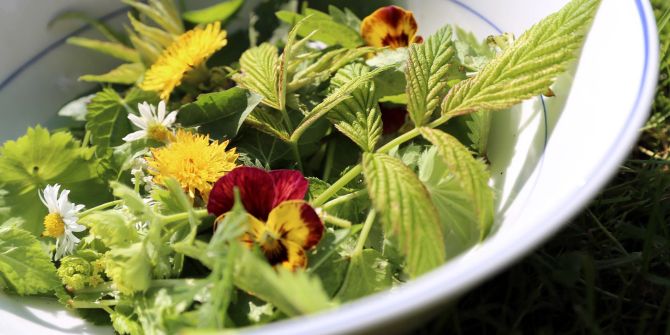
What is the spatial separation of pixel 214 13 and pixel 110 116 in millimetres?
178

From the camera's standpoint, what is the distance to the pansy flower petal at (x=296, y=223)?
0.55 meters

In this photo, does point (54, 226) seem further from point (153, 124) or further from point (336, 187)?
point (336, 187)

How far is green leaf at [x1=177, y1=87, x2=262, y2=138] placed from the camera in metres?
0.70

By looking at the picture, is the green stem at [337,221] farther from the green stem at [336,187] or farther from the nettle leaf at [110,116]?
the nettle leaf at [110,116]

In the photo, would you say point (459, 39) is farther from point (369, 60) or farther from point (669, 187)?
point (669, 187)

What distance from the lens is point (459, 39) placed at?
75 centimetres

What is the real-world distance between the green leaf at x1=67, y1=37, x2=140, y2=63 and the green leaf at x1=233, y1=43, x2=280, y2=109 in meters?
0.17

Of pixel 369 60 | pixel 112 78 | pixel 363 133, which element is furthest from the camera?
pixel 112 78

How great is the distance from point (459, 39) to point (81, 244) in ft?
1.37

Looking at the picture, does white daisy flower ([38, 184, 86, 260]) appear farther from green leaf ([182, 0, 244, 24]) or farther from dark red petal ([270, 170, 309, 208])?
green leaf ([182, 0, 244, 24])

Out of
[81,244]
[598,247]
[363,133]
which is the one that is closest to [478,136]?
[363,133]

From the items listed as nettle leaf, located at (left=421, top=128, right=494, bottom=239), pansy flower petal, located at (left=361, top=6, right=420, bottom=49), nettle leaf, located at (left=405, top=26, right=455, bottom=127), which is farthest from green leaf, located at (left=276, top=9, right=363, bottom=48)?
nettle leaf, located at (left=421, top=128, right=494, bottom=239)

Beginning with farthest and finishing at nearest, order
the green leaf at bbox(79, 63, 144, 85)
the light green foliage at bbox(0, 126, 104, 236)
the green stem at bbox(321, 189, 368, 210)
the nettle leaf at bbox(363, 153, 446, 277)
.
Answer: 1. the green leaf at bbox(79, 63, 144, 85)
2. the light green foliage at bbox(0, 126, 104, 236)
3. the green stem at bbox(321, 189, 368, 210)
4. the nettle leaf at bbox(363, 153, 446, 277)

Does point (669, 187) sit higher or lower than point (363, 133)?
lower
